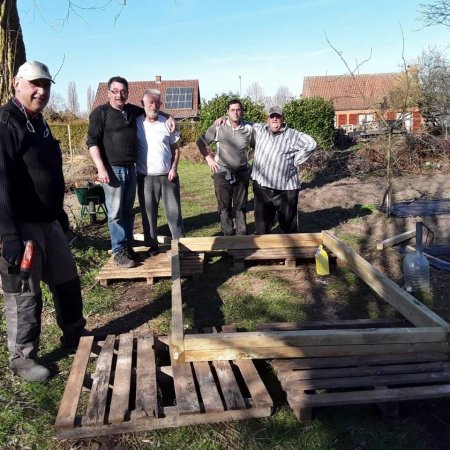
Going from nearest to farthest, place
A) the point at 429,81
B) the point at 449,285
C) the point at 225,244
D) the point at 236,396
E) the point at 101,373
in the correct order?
the point at 236,396 < the point at 101,373 < the point at 449,285 < the point at 225,244 < the point at 429,81

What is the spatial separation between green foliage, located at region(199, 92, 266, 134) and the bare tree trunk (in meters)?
12.9

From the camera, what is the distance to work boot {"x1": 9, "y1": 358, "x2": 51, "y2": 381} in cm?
322

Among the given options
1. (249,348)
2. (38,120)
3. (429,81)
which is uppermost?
(429,81)

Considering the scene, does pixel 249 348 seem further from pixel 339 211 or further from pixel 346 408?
pixel 339 211

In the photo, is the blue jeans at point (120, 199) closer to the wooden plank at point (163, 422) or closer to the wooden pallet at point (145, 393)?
the wooden pallet at point (145, 393)

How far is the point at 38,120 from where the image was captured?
3186mm

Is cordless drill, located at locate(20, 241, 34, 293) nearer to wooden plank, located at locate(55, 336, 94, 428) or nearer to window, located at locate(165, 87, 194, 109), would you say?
wooden plank, located at locate(55, 336, 94, 428)

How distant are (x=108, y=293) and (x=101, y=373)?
186 cm

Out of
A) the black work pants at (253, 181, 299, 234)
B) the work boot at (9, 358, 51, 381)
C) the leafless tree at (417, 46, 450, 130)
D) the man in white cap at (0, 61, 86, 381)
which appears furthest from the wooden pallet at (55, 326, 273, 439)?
the leafless tree at (417, 46, 450, 130)

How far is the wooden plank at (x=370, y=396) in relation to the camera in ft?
8.76

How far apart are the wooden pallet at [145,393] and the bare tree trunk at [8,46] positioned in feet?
12.0

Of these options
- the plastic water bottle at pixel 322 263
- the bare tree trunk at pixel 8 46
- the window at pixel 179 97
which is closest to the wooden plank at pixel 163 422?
the plastic water bottle at pixel 322 263

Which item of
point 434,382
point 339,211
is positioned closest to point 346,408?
point 434,382

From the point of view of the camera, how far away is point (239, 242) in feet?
18.1
